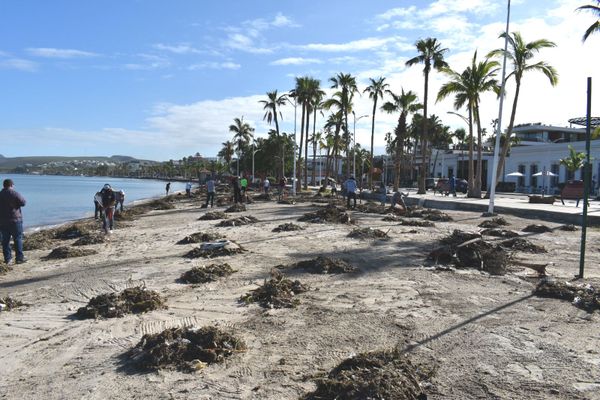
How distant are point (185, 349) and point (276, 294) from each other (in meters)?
2.44

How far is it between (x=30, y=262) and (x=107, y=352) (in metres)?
7.70

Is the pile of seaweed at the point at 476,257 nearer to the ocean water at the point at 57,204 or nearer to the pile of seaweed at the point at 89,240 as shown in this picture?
the pile of seaweed at the point at 89,240

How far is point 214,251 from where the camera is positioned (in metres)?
11.2

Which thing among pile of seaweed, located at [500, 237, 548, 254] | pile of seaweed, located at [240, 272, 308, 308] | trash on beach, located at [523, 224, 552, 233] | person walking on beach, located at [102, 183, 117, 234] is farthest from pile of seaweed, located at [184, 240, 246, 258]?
trash on beach, located at [523, 224, 552, 233]

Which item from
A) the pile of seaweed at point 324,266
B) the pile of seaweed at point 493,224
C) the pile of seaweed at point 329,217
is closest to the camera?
the pile of seaweed at point 324,266

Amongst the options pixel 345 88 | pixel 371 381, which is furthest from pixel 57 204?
pixel 371 381

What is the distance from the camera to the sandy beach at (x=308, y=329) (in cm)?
435

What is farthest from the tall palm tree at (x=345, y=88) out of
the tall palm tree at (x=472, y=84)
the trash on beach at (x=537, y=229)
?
the trash on beach at (x=537, y=229)

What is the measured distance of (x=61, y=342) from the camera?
18.0 feet

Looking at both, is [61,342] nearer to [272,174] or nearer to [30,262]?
[30,262]

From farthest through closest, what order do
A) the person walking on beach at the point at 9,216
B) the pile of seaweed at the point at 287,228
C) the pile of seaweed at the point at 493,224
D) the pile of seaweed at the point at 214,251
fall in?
1. the pile of seaweed at the point at 493,224
2. the pile of seaweed at the point at 287,228
3. the pile of seaweed at the point at 214,251
4. the person walking on beach at the point at 9,216

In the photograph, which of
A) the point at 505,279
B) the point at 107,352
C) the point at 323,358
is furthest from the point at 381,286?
the point at 107,352

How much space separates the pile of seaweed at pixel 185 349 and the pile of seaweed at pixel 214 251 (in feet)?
18.9

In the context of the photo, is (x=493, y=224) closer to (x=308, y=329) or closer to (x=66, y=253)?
(x=308, y=329)
